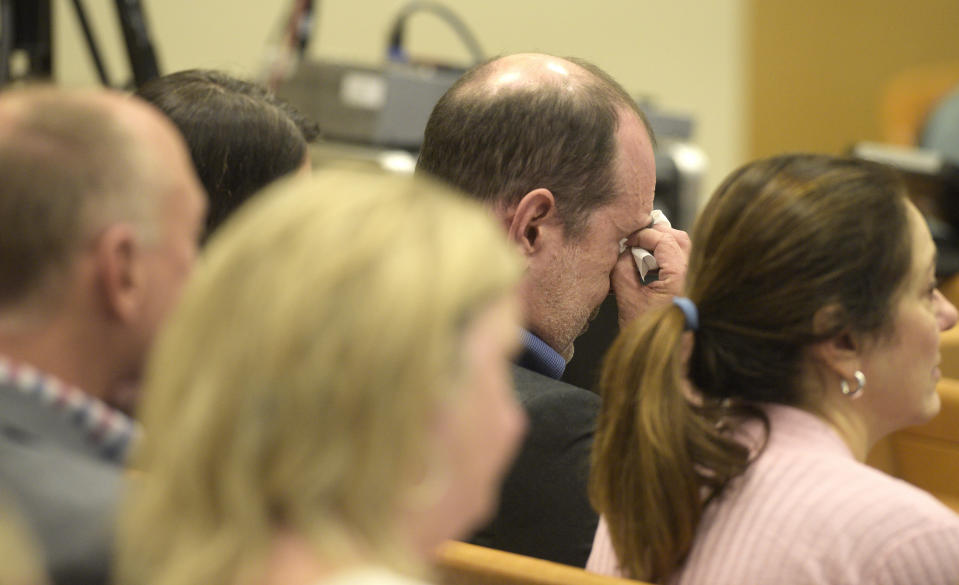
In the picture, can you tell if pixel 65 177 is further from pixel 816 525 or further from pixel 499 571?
pixel 816 525

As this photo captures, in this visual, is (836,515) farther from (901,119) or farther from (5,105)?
(901,119)

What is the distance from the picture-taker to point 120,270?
1.01 meters

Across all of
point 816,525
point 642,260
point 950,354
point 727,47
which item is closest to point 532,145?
point 642,260

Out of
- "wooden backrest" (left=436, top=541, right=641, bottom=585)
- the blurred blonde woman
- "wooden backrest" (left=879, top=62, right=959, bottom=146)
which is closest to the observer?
the blurred blonde woman

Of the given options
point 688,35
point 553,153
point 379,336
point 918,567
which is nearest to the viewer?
point 379,336

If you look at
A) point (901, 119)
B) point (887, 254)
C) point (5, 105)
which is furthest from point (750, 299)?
point (901, 119)

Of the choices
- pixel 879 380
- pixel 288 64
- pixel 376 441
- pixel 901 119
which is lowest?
pixel 901 119

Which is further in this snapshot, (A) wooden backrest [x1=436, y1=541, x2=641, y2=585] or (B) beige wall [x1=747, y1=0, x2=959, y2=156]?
(B) beige wall [x1=747, y1=0, x2=959, y2=156]

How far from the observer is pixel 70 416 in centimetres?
97

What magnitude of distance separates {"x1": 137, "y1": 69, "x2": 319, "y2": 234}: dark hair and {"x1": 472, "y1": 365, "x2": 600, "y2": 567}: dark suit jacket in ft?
A: 1.70

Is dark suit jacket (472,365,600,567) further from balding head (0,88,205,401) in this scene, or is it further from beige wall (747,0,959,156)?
beige wall (747,0,959,156)

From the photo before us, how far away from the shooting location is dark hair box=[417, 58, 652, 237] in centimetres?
171

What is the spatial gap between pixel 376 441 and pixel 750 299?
2.06 ft

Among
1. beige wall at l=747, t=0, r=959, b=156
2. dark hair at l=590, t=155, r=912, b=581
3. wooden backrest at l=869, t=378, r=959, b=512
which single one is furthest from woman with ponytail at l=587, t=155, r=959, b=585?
beige wall at l=747, t=0, r=959, b=156
